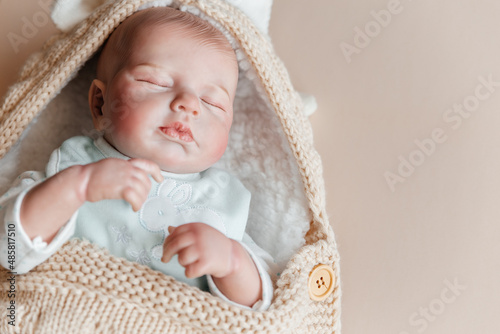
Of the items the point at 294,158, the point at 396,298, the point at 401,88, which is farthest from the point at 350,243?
the point at 401,88

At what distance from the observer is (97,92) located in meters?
1.32

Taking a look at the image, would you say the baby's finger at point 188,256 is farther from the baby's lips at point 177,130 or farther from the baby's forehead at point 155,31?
the baby's forehead at point 155,31

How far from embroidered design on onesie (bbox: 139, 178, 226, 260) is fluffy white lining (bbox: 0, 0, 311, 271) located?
0.72 ft

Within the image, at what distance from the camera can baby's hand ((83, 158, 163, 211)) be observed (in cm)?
97

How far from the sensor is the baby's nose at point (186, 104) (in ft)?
3.75

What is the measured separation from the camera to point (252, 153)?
147 centimetres

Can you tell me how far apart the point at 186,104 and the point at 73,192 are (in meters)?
0.31

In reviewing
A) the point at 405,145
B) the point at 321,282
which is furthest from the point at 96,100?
the point at 405,145

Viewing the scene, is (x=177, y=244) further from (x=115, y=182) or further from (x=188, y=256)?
(x=115, y=182)

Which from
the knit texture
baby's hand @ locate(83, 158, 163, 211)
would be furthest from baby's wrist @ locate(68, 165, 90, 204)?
the knit texture

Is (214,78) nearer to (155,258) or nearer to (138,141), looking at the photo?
(138,141)

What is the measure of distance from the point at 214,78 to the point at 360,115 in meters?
0.58

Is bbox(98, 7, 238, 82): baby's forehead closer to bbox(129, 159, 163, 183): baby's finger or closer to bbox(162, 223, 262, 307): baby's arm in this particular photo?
bbox(129, 159, 163, 183): baby's finger

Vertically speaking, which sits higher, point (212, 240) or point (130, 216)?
point (212, 240)
